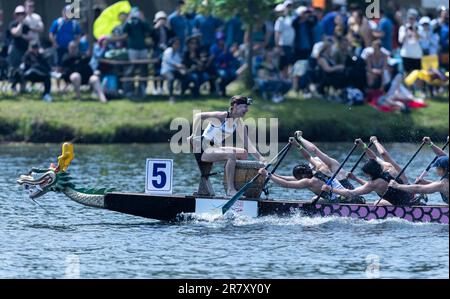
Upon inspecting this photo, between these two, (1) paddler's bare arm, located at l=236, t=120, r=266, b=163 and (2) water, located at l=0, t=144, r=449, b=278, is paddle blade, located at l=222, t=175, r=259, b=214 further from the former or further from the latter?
(1) paddler's bare arm, located at l=236, t=120, r=266, b=163

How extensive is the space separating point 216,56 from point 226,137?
39.9 ft

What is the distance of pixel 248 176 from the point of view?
23.7m

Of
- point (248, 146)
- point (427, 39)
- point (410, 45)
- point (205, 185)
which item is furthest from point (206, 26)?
point (205, 185)

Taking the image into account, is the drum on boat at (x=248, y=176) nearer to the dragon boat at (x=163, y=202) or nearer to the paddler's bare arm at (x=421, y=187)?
the dragon boat at (x=163, y=202)

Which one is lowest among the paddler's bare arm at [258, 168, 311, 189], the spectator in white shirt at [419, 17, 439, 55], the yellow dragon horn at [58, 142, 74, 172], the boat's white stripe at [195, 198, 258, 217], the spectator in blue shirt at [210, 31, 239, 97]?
the boat's white stripe at [195, 198, 258, 217]

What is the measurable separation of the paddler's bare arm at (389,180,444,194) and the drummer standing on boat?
2.17m

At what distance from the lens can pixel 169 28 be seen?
36875mm

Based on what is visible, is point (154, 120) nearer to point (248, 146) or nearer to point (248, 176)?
point (248, 146)

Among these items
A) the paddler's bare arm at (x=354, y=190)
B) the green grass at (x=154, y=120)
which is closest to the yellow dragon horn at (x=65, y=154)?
the paddler's bare arm at (x=354, y=190)

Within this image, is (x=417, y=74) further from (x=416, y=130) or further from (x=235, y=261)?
(x=235, y=261)

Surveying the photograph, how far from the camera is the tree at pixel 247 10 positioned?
36.2m

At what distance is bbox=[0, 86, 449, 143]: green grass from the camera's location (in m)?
34.2

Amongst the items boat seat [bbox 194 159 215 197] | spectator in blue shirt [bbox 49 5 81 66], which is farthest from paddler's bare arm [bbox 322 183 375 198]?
spectator in blue shirt [bbox 49 5 81 66]

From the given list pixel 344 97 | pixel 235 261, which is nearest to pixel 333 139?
pixel 344 97
